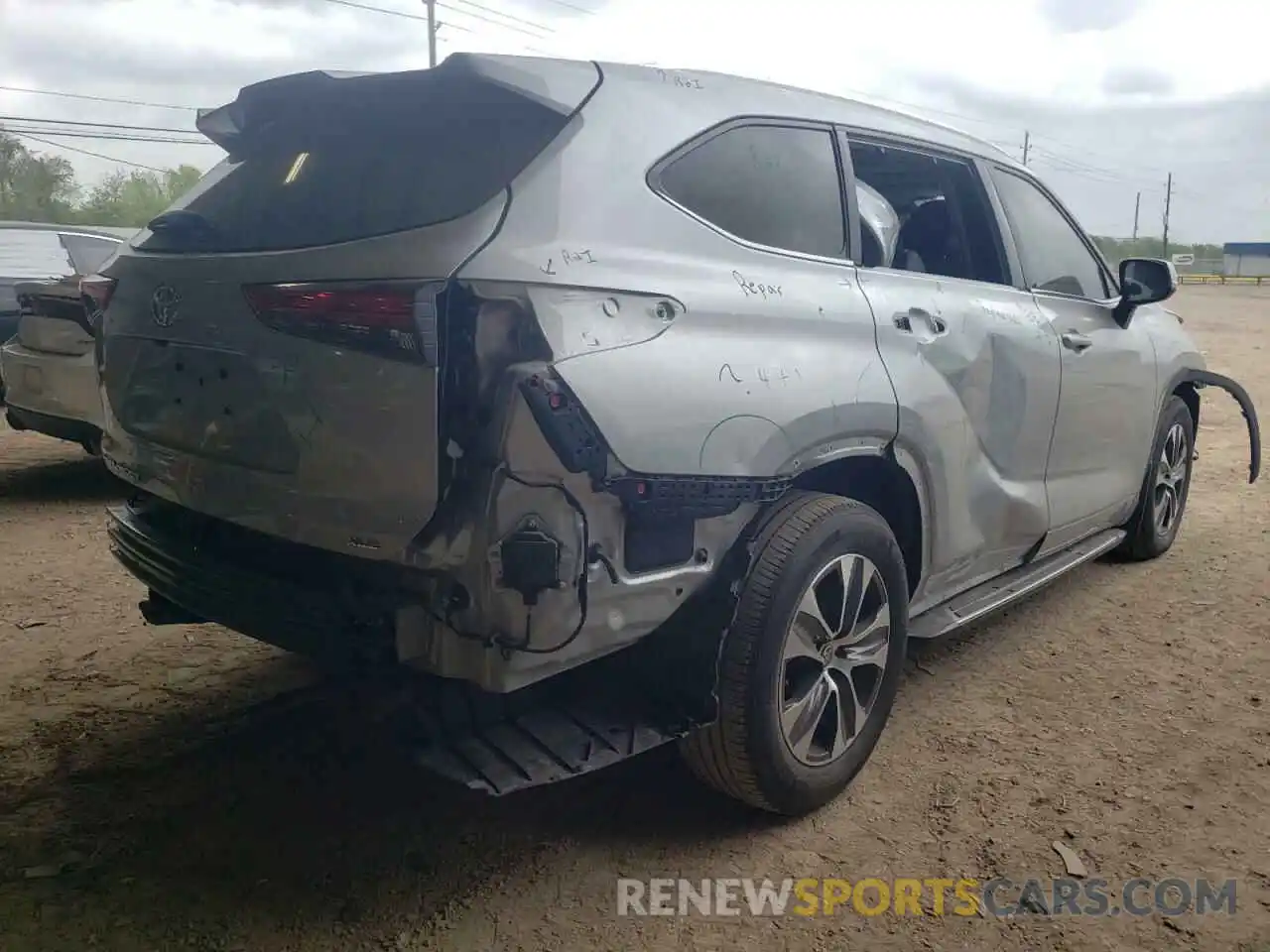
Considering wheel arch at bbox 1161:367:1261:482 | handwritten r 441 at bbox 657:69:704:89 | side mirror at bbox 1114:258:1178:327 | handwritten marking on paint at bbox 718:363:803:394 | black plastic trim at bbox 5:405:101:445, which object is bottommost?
black plastic trim at bbox 5:405:101:445

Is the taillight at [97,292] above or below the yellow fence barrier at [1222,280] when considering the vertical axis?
below

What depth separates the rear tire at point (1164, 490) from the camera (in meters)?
4.62

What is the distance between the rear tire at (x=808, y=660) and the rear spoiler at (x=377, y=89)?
110cm

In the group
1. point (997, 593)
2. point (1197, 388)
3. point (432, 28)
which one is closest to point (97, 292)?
point (997, 593)

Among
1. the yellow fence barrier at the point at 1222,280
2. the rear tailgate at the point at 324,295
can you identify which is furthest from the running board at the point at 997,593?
the yellow fence barrier at the point at 1222,280

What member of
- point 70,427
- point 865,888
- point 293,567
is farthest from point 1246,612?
point 70,427

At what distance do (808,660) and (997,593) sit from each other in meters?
1.16

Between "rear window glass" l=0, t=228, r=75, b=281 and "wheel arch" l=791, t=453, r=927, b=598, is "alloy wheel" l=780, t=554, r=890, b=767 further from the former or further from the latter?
"rear window glass" l=0, t=228, r=75, b=281

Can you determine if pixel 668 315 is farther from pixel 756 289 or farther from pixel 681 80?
pixel 681 80

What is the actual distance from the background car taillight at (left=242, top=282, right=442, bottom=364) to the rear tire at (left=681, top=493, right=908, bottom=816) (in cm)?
95

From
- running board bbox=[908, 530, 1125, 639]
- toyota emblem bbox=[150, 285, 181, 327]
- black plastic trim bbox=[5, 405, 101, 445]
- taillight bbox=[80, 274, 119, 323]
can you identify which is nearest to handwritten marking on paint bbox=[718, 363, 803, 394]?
running board bbox=[908, 530, 1125, 639]

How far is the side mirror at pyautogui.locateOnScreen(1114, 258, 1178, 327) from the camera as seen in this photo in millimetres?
4012

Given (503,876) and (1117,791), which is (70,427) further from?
(1117,791)

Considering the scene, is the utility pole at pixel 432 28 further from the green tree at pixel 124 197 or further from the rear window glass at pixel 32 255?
the rear window glass at pixel 32 255
